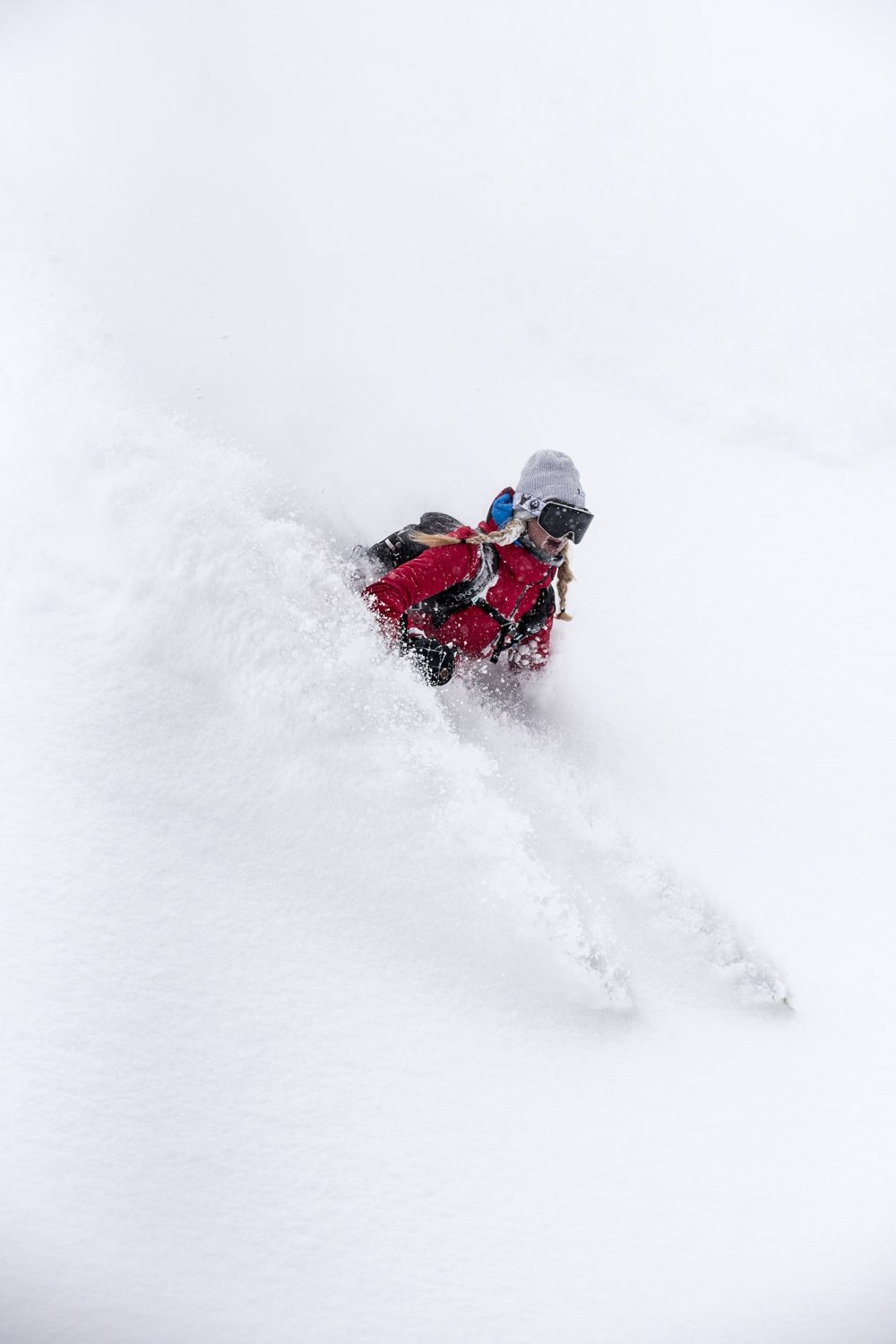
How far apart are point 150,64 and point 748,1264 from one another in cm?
946

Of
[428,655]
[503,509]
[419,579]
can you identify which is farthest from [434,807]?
[503,509]

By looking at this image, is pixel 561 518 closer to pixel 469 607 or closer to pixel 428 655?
pixel 469 607

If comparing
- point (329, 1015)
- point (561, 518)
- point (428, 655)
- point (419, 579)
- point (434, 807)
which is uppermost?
point (561, 518)

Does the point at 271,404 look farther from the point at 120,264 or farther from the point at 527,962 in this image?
the point at 527,962

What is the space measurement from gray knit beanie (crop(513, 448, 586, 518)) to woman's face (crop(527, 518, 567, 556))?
0.19 ft

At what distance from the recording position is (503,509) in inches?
142

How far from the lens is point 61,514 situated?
3312 millimetres

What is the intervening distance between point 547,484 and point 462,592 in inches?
22.5

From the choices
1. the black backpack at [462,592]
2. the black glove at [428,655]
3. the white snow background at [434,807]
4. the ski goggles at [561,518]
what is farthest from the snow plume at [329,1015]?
the ski goggles at [561,518]

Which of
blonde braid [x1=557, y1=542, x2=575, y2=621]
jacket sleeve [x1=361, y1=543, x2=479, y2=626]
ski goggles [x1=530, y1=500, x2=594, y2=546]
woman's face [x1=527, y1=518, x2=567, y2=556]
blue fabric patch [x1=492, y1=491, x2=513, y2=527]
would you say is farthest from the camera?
blonde braid [x1=557, y1=542, x2=575, y2=621]

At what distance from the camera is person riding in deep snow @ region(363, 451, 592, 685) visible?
10.8 ft

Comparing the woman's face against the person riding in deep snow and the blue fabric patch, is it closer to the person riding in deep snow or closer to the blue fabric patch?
the person riding in deep snow

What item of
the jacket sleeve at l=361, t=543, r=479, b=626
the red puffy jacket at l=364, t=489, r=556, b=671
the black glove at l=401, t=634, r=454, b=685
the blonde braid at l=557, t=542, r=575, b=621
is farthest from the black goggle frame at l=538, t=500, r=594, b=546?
the black glove at l=401, t=634, r=454, b=685

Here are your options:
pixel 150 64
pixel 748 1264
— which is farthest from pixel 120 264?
pixel 748 1264
